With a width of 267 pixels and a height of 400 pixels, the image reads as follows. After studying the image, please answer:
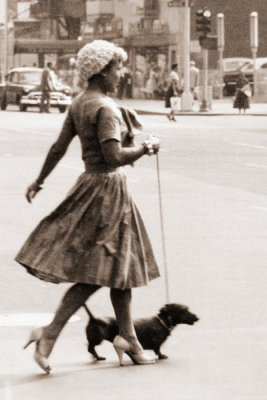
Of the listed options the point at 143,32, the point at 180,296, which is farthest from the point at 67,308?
the point at 143,32

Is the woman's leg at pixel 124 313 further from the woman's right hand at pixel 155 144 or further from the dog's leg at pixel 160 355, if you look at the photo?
the woman's right hand at pixel 155 144

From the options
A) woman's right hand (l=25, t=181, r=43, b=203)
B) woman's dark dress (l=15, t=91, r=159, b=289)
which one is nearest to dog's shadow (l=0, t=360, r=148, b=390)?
woman's dark dress (l=15, t=91, r=159, b=289)

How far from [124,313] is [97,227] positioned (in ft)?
1.53

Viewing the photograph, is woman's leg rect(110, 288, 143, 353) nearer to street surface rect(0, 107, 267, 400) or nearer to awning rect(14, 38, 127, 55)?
street surface rect(0, 107, 267, 400)

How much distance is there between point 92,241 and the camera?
6.44m

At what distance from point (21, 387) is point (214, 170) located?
14406 mm

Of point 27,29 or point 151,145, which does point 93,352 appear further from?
point 27,29

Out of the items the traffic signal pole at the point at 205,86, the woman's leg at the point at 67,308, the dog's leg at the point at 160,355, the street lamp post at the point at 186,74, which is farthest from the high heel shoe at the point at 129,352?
the street lamp post at the point at 186,74

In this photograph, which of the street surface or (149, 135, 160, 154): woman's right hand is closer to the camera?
the street surface

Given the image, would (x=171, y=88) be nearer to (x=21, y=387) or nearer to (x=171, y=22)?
(x=171, y=22)

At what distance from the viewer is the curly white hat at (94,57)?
6.48 metres

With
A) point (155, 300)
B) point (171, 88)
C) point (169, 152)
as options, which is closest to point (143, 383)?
point (155, 300)

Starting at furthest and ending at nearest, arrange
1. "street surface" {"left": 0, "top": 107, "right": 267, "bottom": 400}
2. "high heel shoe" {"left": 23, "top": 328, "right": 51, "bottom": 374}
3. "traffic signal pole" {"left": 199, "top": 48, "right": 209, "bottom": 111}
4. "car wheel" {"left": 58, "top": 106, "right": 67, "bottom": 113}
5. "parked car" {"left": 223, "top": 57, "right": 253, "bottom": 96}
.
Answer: "parked car" {"left": 223, "top": 57, "right": 253, "bottom": 96}
"car wheel" {"left": 58, "top": 106, "right": 67, "bottom": 113}
"traffic signal pole" {"left": 199, "top": 48, "right": 209, "bottom": 111}
"high heel shoe" {"left": 23, "top": 328, "right": 51, "bottom": 374}
"street surface" {"left": 0, "top": 107, "right": 267, "bottom": 400}

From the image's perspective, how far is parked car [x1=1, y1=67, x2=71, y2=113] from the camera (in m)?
48.1
